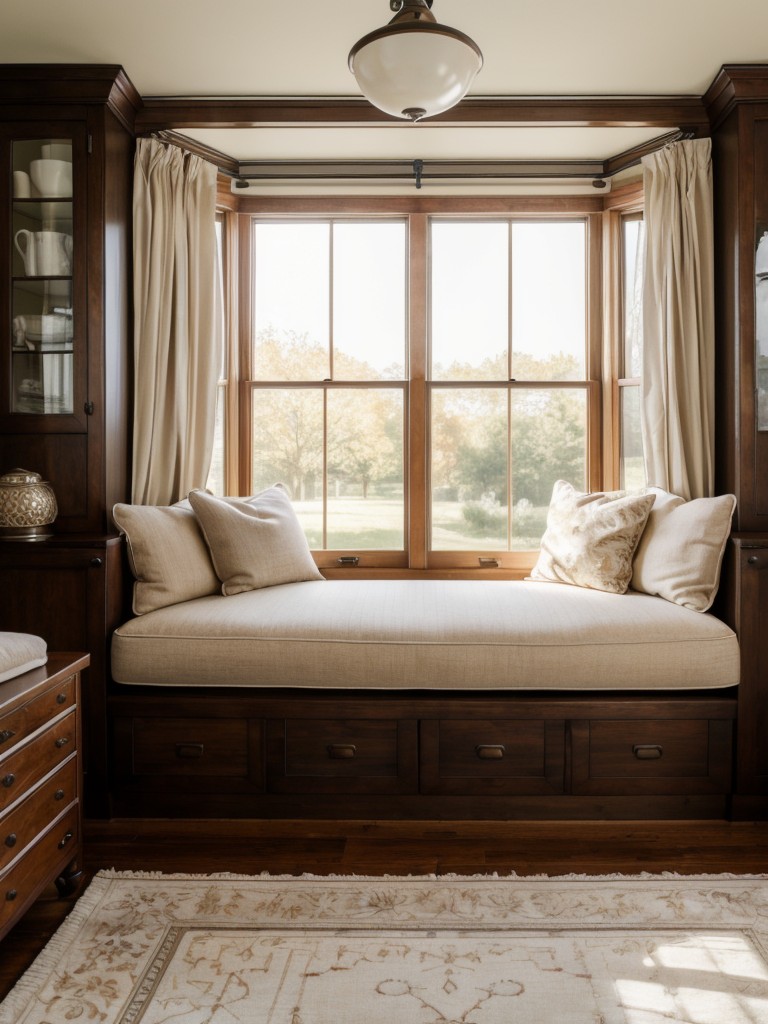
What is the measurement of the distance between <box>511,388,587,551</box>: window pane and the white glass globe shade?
5.87 feet

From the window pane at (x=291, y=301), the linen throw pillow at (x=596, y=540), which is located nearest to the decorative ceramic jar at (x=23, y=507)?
the window pane at (x=291, y=301)

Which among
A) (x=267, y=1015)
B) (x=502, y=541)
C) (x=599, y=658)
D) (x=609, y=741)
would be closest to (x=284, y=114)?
(x=502, y=541)

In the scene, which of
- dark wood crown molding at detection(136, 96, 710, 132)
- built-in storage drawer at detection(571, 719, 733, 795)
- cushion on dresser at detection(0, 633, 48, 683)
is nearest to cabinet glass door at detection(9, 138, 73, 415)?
dark wood crown molding at detection(136, 96, 710, 132)

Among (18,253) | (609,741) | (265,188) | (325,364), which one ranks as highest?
(265,188)

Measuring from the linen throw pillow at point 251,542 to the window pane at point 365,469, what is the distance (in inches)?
15.4

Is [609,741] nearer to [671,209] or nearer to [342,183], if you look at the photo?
[671,209]

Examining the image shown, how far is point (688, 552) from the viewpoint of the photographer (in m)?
2.74

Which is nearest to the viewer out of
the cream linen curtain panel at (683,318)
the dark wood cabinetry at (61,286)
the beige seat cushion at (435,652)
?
the beige seat cushion at (435,652)

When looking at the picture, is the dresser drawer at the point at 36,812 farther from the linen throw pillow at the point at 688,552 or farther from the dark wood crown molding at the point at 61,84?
the dark wood crown molding at the point at 61,84

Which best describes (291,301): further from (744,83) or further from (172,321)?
(744,83)

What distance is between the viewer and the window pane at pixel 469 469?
3.59 m

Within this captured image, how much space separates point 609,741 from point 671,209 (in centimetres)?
213

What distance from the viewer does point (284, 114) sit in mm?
3000

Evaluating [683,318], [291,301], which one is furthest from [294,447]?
[683,318]
